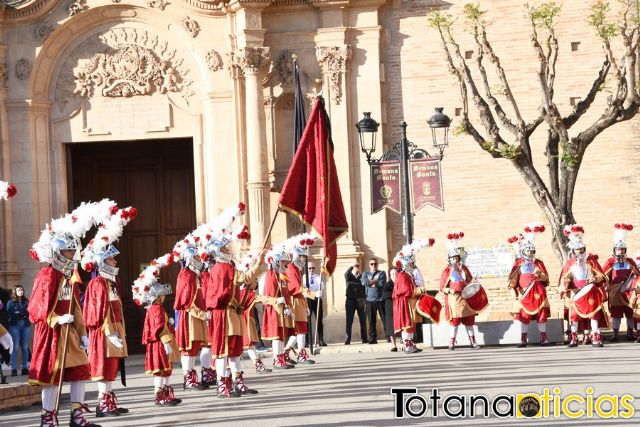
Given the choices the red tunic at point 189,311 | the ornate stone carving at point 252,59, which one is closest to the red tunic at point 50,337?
the red tunic at point 189,311

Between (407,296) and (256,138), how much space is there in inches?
233

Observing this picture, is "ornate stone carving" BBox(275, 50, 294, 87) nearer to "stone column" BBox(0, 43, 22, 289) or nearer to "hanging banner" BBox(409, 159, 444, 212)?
"hanging banner" BBox(409, 159, 444, 212)

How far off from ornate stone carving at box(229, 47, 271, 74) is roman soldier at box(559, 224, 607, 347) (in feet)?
26.9

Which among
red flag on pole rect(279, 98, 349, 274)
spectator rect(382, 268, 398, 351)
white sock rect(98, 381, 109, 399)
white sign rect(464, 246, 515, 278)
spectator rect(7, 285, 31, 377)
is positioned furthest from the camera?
white sign rect(464, 246, 515, 278)

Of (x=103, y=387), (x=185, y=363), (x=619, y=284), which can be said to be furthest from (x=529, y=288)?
(x=103, y=387)

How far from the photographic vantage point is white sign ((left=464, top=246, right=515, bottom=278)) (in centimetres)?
3053

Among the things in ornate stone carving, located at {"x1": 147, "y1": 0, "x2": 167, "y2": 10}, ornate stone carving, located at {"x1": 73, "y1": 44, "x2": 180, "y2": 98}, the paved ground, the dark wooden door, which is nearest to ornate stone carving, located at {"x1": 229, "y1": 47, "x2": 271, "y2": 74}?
ornate stone carving, located at {"x1": 73, "y1": 44, "x2": 180, "y2": 98}

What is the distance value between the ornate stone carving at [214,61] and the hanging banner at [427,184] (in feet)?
22.1

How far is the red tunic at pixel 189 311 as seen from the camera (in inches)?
768

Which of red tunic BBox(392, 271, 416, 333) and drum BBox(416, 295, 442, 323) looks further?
drum BBox(416, 295, 442, 323)

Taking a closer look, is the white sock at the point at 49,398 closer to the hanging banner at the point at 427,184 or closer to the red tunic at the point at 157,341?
the red tunic at the point at 157,341

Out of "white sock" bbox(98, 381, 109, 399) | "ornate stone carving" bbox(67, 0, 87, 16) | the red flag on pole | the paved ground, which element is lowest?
the paved ground

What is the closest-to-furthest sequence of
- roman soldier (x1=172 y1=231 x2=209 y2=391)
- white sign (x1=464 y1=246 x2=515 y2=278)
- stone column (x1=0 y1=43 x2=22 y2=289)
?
roman soldier (x1=172 y1=231 x2=209 y2=391), stone column (x1=0 y1=43 x2=22 y2=289), white sign (x1=464 y1=246 x2=515 y2=278)

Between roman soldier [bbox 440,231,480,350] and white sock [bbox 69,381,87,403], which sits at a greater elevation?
roman soldier [bbox 440,231,480,350]
